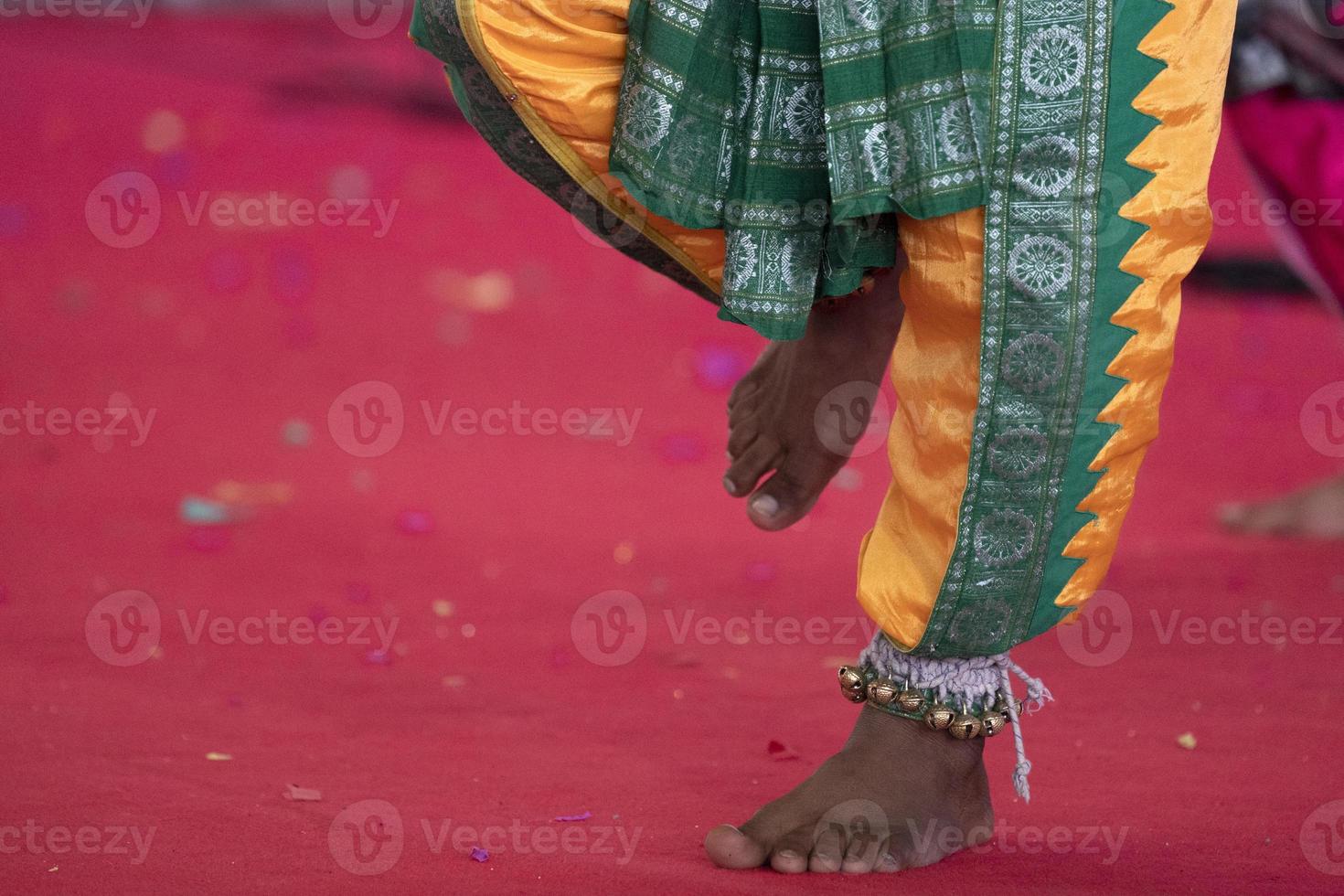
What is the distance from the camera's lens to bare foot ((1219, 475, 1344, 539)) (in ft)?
9.67

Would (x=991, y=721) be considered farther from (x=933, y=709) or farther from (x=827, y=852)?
(x=827, y=852)

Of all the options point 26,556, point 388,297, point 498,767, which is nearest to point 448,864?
point 498,767

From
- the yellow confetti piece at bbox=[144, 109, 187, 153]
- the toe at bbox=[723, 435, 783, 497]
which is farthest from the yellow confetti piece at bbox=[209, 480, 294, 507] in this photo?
the yellow confetti piece at bbox=[144, 109, 187, 153]

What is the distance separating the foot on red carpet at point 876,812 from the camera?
136cm

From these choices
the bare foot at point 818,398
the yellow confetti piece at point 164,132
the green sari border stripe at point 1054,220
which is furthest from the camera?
the yellow confetti piece at point 164,132

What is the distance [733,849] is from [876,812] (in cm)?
14

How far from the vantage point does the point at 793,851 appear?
136cm

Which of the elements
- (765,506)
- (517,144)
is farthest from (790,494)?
(517,144)

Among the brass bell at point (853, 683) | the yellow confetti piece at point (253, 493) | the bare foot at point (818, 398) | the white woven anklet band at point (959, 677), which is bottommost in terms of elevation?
the yellow confetti piece at point (253, 493)

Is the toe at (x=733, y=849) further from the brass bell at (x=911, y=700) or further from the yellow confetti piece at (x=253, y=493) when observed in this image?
the yellow confetti piece at (x=253, y=493)

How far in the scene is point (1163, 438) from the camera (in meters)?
3.80

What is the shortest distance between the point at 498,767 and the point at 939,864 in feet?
1.67

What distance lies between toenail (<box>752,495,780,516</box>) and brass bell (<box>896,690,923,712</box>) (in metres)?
0.25

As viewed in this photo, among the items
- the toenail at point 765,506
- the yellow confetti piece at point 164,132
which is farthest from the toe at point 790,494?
the yellow confetti piece at point 164,132
